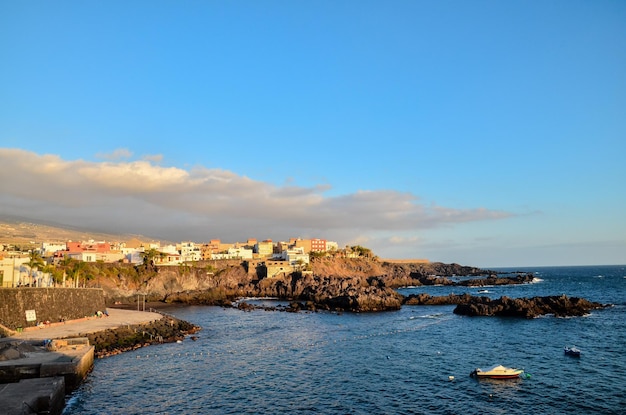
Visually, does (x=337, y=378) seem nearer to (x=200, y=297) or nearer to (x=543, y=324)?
(x=543, y=324)

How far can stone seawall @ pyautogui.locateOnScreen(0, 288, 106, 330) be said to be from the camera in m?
49.2

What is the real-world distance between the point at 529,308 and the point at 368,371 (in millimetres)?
48454

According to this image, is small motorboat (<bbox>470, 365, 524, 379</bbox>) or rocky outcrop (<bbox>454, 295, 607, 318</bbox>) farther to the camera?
rocky outcrop (<bbox>454, 295, 607, 318</bbox>)

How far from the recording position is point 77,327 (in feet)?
176

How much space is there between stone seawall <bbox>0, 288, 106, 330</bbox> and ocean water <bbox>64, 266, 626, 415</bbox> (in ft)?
50.5

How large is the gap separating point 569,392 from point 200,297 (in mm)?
96099

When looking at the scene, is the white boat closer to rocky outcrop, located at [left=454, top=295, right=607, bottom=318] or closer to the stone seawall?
rocky outcrop, located at [left=454, top=295, right=607, bottom=318]

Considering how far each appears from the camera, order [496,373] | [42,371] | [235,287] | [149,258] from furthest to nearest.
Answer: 1. [235,287]
2. [149,258]
3. [496,373]
4. [42,371]

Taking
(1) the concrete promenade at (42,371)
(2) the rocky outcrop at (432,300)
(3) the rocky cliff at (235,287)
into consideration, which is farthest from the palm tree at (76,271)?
(2) the rocky outcrop at (432,300)

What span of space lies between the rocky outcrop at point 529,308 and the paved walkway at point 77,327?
194 feet

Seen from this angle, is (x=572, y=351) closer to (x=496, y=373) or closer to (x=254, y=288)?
(x=496, y=373)

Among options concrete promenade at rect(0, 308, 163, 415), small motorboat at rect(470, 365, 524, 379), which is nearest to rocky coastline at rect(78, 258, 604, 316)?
small motorboat at rect(470, 365, 524, 379)

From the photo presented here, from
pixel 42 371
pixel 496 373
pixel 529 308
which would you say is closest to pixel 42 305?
pixel 42 371

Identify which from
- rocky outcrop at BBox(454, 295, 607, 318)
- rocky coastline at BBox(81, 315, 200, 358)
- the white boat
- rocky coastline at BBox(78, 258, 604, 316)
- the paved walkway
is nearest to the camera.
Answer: the white boat
